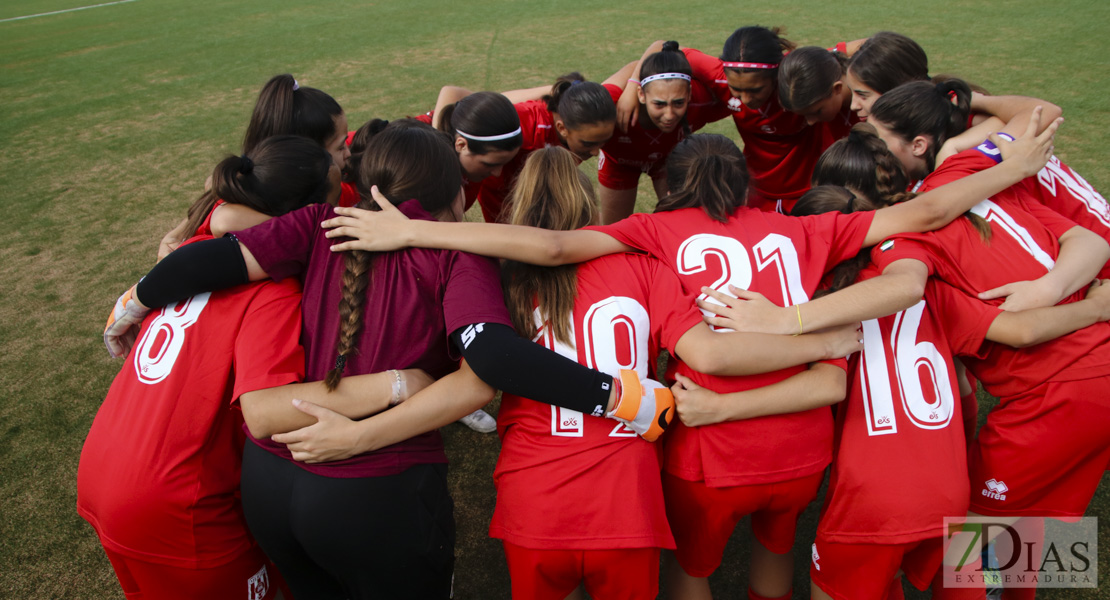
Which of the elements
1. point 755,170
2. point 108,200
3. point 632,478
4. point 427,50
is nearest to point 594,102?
point 755,170

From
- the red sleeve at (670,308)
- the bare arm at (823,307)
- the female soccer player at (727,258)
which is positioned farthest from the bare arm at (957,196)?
the red sleeve at (670,308)

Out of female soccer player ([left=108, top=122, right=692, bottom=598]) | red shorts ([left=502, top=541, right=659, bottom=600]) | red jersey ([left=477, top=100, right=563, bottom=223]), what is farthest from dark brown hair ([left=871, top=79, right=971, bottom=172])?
red shorts ([left=502, top=541, right=659, bottom=600])

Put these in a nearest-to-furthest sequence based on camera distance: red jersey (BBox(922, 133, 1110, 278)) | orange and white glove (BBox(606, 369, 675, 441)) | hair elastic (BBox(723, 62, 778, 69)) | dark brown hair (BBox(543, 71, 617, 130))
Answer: orange and white glove (BBox(606, 369, 675, 441)), red jersey (BBox(922, 133, 1110, 278)), dark brown hair (BBox(543, 71, 617, 130)), hair elastic (BBox(723, 62, 778, 69))

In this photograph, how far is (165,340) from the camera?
7.48ft

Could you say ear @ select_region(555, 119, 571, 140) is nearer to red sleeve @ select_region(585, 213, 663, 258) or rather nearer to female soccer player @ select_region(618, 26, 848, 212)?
female soccer player @ select_region(618, 26, 848, 212)

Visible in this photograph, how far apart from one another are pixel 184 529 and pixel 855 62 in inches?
154

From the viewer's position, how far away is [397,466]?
2174 millimetres

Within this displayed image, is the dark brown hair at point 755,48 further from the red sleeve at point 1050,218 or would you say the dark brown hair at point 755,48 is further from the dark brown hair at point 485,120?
the red sleeve at point 1050,218

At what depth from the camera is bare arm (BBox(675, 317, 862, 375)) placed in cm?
223

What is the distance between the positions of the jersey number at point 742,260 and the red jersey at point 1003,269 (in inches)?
15.2

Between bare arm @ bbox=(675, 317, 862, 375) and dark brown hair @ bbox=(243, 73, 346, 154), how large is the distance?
85.4 inches

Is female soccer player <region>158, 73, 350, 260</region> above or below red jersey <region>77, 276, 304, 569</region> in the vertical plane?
above

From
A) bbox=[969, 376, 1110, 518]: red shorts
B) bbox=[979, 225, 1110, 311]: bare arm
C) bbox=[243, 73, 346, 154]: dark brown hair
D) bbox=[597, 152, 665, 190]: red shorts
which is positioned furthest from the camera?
bbox=[597, 152, 665, 190]: red shorts

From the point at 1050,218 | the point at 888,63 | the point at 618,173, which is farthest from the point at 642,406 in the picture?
the point at 618,173
